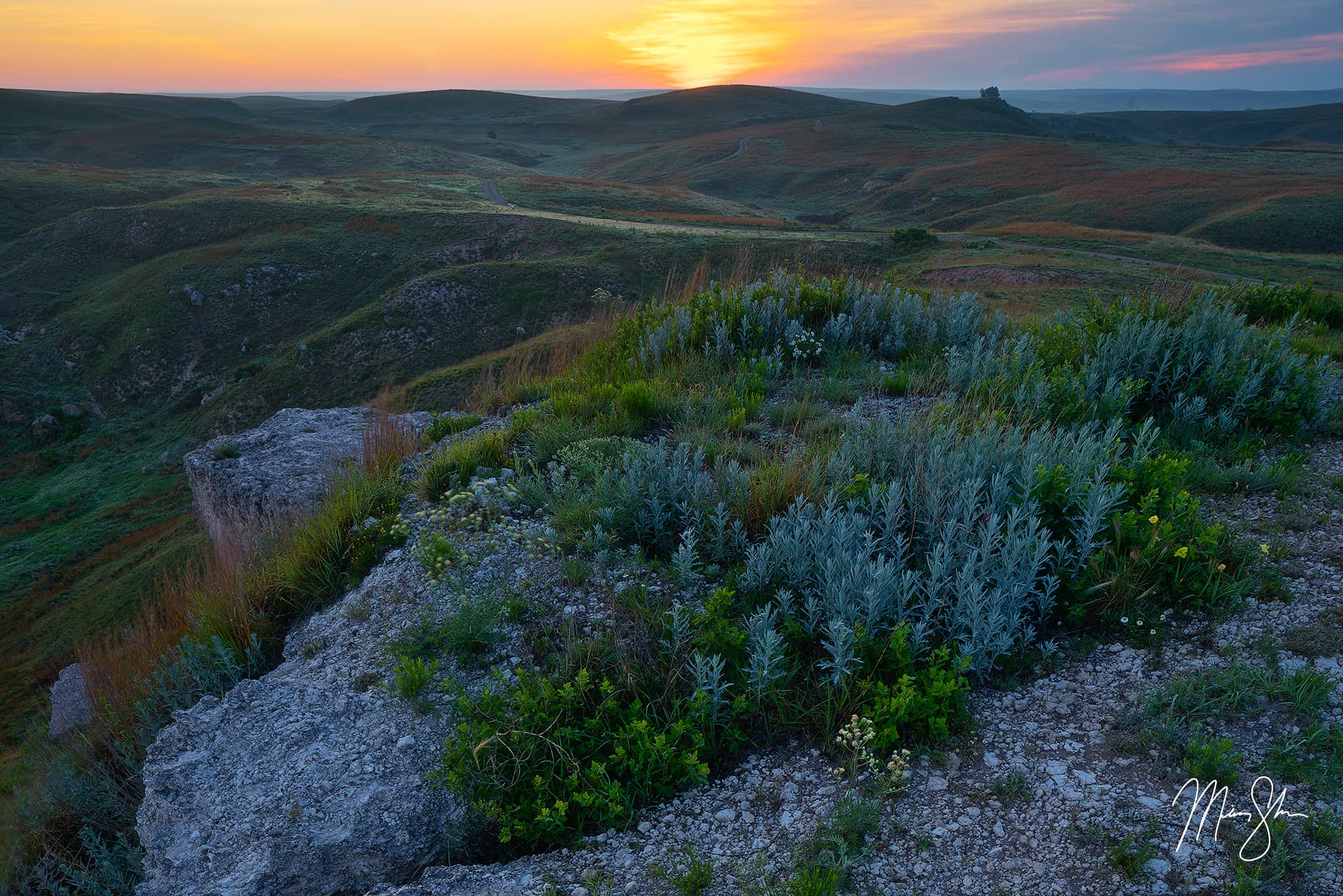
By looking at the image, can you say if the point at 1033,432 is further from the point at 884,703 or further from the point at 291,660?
the point at 291,660

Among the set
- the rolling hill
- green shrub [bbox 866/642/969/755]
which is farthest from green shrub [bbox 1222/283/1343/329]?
the rolling hill

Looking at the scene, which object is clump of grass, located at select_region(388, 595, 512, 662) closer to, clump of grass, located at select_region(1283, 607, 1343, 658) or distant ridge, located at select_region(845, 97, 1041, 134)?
clump of grass, located at select_region(1283, 607, 1343, 658)

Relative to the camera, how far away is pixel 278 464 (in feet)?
27.6

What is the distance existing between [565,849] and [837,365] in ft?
17.1

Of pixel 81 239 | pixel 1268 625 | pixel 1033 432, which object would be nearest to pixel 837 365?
pixel 1033 432

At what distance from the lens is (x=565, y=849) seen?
286cm

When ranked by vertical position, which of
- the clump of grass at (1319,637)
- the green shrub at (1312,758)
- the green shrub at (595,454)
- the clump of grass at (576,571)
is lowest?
the green shrub at (1312,758)

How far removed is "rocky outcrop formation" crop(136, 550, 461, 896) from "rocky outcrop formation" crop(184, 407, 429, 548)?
2.86 metres

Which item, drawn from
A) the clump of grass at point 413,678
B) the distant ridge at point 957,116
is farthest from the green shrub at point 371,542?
the distant ridge at point 957,116

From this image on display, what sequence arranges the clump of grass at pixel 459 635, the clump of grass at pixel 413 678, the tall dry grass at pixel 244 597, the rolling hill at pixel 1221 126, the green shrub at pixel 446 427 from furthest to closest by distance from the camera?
the rolling hill at pixel 1221 126
the green shrub at pixel 446 427
the tall dry grass at pixel 244 597
the clump of grass at pixel 459 635
the clump of grass at pixel 413 678

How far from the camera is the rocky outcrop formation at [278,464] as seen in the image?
23.6ft
